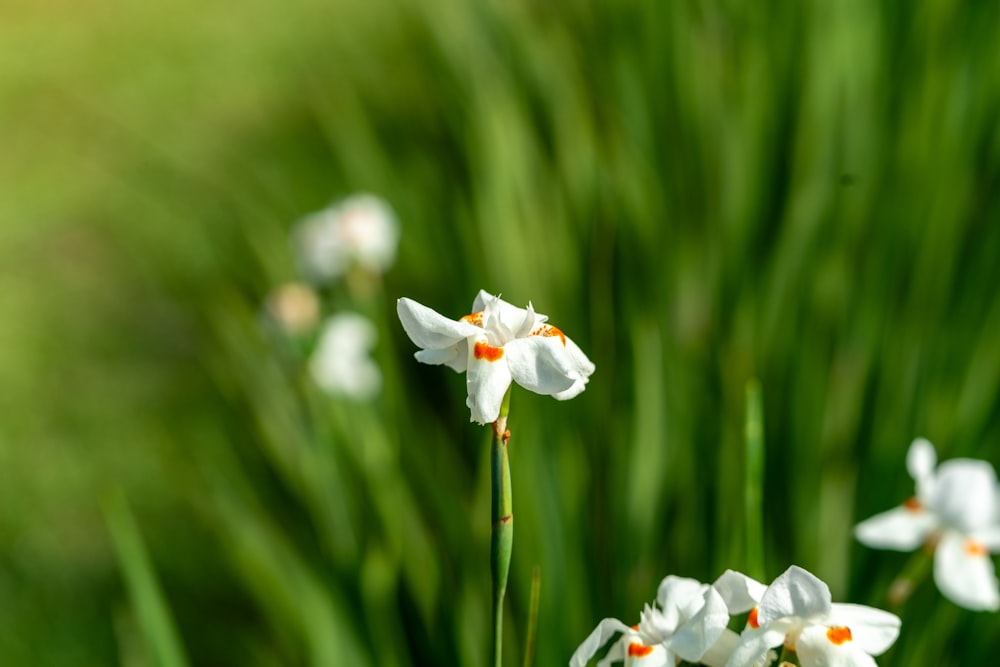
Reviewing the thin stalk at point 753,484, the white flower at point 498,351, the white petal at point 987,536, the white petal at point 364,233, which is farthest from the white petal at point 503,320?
the white petal at point 364,233

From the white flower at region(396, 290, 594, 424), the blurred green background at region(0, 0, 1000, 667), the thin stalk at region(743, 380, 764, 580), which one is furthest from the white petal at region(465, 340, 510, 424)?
the blurred green background at region(0, 0, 1000, 667)

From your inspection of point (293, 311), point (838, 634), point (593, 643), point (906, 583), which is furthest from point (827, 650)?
point (293, 311)

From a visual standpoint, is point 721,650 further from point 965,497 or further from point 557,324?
point 557,324

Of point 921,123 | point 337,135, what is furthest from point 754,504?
point 337,135


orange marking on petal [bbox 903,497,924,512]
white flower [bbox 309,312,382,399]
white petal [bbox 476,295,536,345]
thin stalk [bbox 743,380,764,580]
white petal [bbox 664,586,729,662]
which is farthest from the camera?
white flower [bbox 309,312,382,399]

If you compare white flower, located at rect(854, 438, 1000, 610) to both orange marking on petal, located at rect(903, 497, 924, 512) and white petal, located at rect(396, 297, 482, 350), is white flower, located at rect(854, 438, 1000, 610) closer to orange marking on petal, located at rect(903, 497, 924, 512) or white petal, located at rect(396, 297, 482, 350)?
orange marking on petal, located at rect(903, 497, 924, 512)

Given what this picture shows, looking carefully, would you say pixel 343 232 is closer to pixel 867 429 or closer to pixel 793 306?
pixel 793 306
